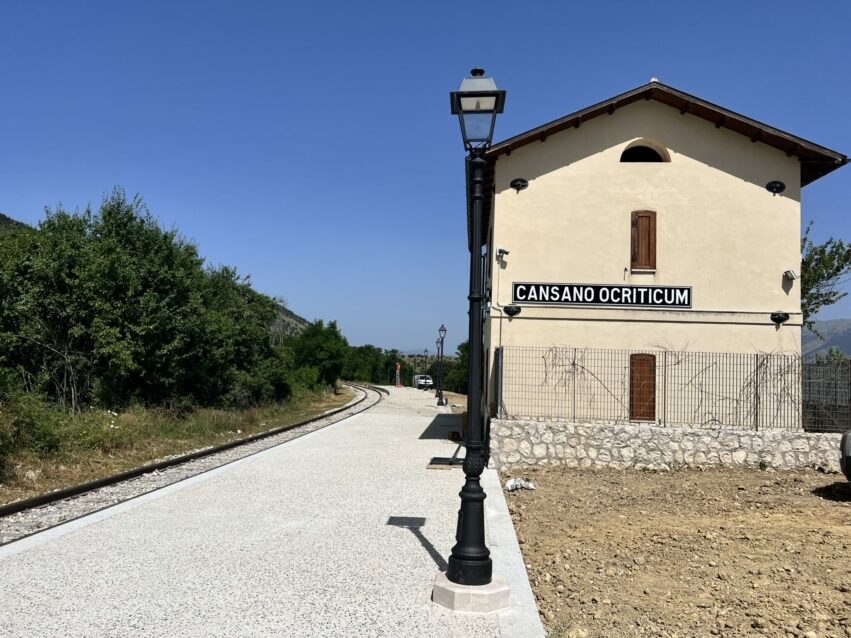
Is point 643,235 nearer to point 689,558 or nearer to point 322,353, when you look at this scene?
point 689,558

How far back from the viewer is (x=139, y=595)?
5.09m

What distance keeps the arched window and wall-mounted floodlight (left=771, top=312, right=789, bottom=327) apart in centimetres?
435

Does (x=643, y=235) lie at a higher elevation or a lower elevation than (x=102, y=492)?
higher

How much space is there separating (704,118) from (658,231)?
9.39 ft

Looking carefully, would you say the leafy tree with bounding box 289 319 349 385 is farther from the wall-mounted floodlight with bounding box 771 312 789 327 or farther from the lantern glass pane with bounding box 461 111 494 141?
the lantern glass pane with bounding box 461 111 494 141

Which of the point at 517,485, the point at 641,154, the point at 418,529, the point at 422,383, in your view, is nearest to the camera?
the point at 418,529

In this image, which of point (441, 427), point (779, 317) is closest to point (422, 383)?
point (441, 427)

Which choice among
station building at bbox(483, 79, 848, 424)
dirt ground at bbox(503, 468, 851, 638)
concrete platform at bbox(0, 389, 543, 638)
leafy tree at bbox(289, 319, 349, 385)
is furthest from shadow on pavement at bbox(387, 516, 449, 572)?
leafy tree at bbox(289, 319, 349, 385)

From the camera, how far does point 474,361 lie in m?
5.48

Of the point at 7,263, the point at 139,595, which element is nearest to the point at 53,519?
the point at 139,595

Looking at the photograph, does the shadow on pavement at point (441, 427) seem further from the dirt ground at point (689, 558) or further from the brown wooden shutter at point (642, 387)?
the dirt ground at point (689, 558)

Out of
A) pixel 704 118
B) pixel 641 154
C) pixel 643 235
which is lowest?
pixel 643 235

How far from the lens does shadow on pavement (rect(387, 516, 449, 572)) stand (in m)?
6.22

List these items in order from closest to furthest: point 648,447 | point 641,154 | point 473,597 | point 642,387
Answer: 1. point 473,597
2. point 648,447
3. point 642,387
4. point 641,154
